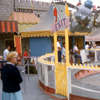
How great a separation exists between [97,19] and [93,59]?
20.7 ft

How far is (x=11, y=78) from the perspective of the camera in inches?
137

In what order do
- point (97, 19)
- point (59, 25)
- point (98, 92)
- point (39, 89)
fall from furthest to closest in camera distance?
point (39, 89)
point (97, 19)
point (59, 25)
point (98, 92)

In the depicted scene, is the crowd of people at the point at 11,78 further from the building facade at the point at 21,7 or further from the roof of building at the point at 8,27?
the building facade at the point at 21,7

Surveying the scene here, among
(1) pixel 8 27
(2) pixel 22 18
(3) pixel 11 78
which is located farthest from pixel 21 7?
(3) pixel 11 78

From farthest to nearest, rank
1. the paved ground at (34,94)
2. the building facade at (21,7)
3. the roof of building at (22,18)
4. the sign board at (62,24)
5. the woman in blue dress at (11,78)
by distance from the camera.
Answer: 1. the building facade at (21,7)
2. the roof of building at (22,18)
3. the paved ground at (34,94)
4. the sign board at (62,24)
5. the woman in blue dress at (11,78)

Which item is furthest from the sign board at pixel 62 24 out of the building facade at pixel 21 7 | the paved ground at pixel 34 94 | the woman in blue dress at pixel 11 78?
the building facade at pixel 21 7

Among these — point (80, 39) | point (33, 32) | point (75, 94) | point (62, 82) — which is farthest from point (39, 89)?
point (80, 39)

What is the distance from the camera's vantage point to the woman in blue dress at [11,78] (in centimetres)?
344

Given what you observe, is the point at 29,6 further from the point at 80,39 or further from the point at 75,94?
the point at 75,94

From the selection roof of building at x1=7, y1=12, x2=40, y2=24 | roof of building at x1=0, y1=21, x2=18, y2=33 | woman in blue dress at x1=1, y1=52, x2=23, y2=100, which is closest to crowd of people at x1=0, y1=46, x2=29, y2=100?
woman in blue dress at x1=1, y1=52, x2=23, y2=100

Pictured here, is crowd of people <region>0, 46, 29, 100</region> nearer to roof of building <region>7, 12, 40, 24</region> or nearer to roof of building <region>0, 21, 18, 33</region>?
roof of building <region>0, 21, 18, 33</region>

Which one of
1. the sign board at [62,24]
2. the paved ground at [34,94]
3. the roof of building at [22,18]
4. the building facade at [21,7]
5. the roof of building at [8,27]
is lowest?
the paved ground at [34,94]

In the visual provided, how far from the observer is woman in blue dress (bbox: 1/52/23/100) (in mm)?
3445

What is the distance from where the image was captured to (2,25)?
12.4 metres
